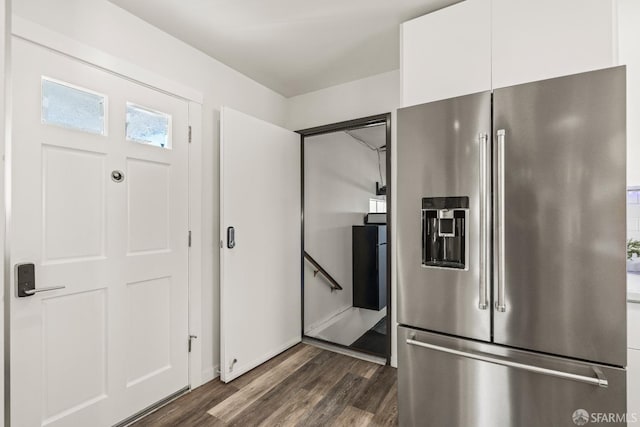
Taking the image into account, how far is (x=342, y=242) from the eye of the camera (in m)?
4.10

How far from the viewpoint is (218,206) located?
95.9 inches

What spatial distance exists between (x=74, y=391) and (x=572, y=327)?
2.41 m

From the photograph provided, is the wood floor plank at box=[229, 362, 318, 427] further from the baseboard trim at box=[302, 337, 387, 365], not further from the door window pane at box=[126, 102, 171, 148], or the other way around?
the door window pane at box=[126, 102, 171, 148]

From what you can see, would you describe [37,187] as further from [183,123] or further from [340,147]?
[340,147]

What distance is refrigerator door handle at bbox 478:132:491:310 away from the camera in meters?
1.39

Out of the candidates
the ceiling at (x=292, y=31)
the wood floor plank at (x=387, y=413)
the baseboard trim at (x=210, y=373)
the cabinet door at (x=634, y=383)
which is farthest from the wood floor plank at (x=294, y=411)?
the ceiling at (x=292, y=31)

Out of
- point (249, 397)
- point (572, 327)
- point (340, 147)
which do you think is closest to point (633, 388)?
point (572, 327)

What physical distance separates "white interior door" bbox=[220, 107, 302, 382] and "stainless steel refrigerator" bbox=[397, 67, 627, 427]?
1.32m

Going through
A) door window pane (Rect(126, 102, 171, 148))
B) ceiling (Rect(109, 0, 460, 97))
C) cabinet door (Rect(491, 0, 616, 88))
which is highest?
ceiling (Rect(109, 0, 460, 97))

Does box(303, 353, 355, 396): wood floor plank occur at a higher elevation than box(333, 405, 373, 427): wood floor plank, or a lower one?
lower

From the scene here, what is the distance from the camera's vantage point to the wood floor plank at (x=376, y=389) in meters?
2.05

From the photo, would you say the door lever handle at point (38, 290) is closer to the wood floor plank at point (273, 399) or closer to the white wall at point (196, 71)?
the white wall at point (196, 71)

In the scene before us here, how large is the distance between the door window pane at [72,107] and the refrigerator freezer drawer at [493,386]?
6.75 feet

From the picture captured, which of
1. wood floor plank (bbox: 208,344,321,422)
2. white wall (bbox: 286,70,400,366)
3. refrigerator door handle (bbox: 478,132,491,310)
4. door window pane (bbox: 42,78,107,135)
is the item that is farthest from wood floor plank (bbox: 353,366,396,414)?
door window pane (bbox: 42,78,107,135)
